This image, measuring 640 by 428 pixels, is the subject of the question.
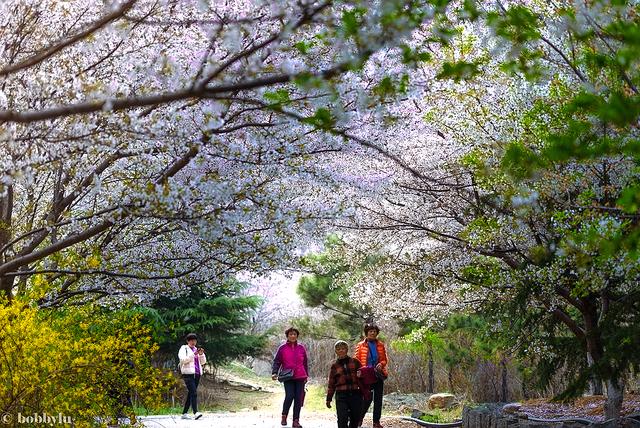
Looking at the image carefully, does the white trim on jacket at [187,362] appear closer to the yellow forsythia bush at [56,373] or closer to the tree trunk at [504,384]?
the yellow forsythia bush at [56,373]

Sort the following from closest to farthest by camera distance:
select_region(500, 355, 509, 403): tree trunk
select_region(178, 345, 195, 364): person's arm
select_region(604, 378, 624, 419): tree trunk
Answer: select_region(604, 378, 624, 419): tree trunk
select_region(178, 345, 195, 364): person's arm
select_region(500, 355, 509, 403): tree trunk

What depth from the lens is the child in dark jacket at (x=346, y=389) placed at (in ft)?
31.6

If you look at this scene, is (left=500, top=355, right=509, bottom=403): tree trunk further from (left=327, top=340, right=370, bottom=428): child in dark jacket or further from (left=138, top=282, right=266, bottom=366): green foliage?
(left=327, top=340, right=370, bottom=428): child in dark jacket

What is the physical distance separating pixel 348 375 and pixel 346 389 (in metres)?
0.17

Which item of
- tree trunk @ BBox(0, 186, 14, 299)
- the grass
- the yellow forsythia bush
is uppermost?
tree trunk @ BBox(0, 186, 14, 299)

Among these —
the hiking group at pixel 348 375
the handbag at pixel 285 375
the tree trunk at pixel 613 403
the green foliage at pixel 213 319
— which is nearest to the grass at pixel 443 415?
the hiking group at pixel 348 375

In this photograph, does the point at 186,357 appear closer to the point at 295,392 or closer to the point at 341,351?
the point at 295,392

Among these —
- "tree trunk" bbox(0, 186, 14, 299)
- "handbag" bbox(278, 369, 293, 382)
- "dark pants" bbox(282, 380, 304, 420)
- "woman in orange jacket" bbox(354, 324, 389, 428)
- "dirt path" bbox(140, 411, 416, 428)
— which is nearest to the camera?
"tree trunk" bbox(0, 186, 14, 299)

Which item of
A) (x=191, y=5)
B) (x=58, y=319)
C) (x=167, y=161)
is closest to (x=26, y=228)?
(x=58, y=319)

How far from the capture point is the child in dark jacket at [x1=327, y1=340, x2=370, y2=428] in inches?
379

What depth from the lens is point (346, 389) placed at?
9625 millimetres

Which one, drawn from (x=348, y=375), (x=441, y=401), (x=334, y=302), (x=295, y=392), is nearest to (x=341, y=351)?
(x=348, y=375)

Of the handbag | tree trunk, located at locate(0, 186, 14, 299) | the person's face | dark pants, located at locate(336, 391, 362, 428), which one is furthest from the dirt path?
tree trunk, located at locate(0, 186, 14, 299)

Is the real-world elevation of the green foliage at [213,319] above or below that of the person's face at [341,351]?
above
